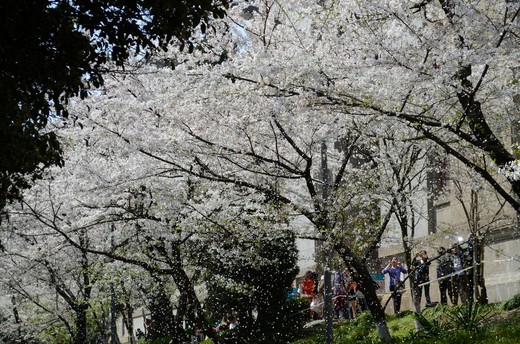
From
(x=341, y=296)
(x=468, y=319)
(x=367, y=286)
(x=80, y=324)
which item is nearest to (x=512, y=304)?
(x=468, y=319)

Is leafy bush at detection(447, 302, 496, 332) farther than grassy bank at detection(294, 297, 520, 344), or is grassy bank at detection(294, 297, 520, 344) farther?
leafy bush at detection(447, 302, 496, 332)

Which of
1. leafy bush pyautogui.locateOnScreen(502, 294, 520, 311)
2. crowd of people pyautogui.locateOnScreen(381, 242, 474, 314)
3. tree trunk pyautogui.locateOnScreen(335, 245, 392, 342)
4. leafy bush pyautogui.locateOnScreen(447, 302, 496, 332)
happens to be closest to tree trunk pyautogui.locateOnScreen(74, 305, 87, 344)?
crowd of people pyautogui.locateOnScreen(381, 242, 474, 314)

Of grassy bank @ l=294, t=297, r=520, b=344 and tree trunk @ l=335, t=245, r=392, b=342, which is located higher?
tree trunk @ l=335, t=245, r=392, b=342

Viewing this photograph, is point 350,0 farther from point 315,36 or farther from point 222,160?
point 222,160

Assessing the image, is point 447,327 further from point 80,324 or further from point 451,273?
point 80,324

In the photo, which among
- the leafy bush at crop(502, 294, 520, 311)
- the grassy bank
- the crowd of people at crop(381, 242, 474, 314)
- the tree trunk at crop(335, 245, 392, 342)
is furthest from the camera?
the crowd of people at crop(381, 242, 474, 314)

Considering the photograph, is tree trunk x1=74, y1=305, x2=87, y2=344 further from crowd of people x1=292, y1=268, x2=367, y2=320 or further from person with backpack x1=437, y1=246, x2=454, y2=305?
person with backpack x1=437, y1=246, x2=454, y2=305

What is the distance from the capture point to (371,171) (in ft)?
44.5

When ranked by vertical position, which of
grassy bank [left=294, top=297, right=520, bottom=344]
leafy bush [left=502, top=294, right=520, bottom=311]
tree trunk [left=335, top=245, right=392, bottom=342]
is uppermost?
tree trunk [left=335, top=245, right=392, bottom=342]

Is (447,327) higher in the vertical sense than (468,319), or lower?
lower

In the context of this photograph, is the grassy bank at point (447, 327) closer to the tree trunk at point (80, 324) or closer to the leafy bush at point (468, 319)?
the leafy bush at point (468, 319)

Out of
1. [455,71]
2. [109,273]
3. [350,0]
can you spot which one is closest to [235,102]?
[350,0]

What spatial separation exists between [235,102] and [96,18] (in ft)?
12.3

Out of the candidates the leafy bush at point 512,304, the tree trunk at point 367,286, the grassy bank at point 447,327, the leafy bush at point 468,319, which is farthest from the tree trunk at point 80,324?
the leafy bush at point 512,304
